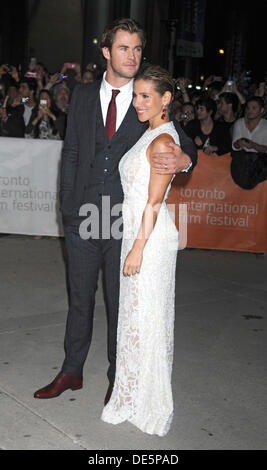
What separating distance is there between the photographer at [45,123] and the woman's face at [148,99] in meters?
5.83

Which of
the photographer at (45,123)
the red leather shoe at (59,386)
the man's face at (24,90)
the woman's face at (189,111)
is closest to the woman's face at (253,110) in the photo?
the woman's face at (189,111)

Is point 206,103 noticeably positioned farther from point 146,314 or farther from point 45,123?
point 146,314

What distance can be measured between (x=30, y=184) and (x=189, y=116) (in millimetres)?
2423

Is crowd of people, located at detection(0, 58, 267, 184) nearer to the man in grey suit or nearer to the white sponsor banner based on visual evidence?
the white sponsor banner

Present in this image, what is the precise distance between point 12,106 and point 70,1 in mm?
13935

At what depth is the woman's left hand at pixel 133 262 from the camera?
3217 millimetres

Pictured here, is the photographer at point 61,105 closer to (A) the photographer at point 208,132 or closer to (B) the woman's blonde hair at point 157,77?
(A) the photographer at point 208,132

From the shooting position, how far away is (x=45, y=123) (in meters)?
9.00

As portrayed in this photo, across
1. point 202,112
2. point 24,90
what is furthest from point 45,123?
point 202,112

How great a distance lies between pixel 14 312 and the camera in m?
5.43

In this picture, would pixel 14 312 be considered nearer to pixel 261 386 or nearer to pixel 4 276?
pixel 4 276

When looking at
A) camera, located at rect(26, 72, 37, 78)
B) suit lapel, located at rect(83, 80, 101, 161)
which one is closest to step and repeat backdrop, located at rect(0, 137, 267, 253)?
camera, located at rect(26, 72, 37, 78)

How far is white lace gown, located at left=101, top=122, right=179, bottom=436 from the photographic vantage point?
330 centimetres
